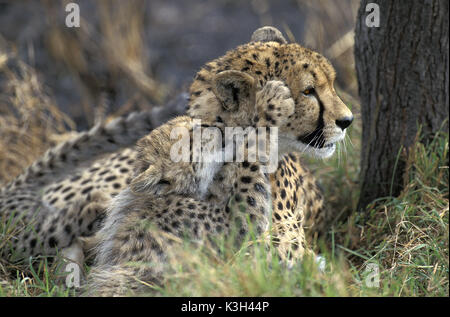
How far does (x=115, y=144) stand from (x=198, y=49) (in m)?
2.79

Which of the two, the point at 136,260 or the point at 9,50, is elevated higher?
the point at 9,50

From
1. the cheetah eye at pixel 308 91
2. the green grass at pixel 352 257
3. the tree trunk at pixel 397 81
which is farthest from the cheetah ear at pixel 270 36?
the green grass at pixel 352 257

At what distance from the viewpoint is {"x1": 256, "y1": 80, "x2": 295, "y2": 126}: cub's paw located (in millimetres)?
2555

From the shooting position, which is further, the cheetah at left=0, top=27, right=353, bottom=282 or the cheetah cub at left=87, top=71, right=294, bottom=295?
the cheetah at left=0, top=27, right=353, bottom=282

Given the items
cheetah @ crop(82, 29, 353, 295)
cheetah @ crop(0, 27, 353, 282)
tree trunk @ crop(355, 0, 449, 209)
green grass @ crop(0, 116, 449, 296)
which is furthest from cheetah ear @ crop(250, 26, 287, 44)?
green grass @ crop(0, 116, 449, 296)

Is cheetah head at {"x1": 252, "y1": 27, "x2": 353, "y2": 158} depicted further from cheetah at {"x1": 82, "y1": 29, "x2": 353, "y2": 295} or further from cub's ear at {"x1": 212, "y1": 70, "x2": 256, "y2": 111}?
cub's ear at {"x1": 212, "y1": 70, "x2": 256, "y2": 111}

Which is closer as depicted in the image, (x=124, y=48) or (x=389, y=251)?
(x=389, y=251)

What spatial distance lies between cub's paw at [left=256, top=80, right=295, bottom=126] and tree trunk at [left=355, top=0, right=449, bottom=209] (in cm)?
83

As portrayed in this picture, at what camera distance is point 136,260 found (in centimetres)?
244

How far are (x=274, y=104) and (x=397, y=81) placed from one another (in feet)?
3.07

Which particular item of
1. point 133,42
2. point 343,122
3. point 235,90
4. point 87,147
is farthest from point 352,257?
point 133,42

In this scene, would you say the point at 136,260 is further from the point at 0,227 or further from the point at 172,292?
the point at 0,227
